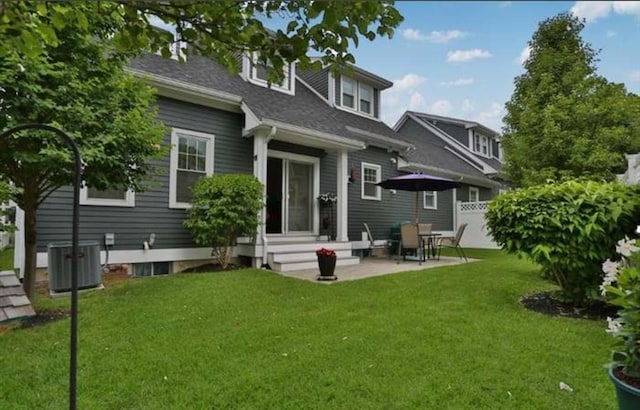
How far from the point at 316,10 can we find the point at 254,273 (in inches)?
228

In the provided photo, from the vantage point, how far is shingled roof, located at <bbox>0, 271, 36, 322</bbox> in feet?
14.2

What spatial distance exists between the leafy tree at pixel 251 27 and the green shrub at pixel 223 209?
511 cm

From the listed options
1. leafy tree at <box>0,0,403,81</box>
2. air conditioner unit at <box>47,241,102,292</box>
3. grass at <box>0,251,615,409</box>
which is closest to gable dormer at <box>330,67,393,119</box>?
grass at <box>0,251,615,409</box>

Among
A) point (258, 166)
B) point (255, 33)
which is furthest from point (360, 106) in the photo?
point (255, 33)

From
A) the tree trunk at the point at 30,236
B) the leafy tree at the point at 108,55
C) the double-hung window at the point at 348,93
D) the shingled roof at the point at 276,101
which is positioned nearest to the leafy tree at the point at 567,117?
the shingled roof at the point at 276,101

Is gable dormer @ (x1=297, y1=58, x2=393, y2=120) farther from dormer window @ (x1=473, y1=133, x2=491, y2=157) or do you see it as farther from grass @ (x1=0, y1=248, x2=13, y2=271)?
grass @ (x1=0, y1=248, x2=13, y2=271)

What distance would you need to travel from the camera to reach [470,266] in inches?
330

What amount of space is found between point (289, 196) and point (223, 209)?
2804 millimetres

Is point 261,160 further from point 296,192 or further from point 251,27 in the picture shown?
point 251,27

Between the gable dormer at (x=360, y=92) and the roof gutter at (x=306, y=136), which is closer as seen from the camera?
the roof gutter at (x=306, y=136)

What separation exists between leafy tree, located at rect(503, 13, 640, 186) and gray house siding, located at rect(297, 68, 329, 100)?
5.90m

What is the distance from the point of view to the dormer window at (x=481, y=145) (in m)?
19.8

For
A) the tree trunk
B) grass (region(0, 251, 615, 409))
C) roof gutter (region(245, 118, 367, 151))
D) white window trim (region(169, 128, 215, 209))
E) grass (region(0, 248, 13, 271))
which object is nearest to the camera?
grass (region(0, 251, 615, 409))

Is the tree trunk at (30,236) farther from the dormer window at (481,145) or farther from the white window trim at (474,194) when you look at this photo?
the dormer window at (481,145)
